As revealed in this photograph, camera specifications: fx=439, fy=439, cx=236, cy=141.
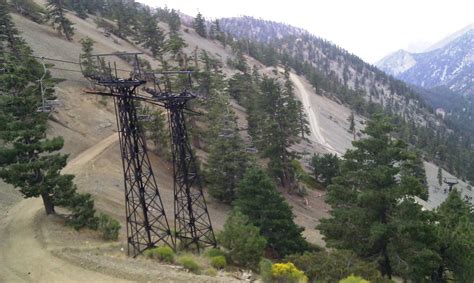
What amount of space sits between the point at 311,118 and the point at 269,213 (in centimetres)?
9007

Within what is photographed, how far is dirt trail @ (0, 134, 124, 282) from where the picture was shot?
66.0ft

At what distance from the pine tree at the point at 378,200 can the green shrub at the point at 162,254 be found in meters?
11.7

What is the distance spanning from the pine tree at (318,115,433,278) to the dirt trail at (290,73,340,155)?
60.8 m

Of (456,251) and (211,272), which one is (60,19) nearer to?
(211,272)

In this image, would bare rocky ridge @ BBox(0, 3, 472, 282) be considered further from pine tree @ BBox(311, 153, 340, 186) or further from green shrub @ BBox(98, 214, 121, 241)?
pine tree @ BBox(311, 153, 340, 186)

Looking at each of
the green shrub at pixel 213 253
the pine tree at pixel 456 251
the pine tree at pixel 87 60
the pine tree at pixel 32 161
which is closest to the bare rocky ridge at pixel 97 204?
the pine tree at pixel 32 161

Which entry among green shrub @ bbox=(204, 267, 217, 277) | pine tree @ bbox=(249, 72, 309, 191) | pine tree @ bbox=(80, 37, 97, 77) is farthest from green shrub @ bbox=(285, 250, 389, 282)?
pine tree @ bbox=(80, 37, 97, 77)

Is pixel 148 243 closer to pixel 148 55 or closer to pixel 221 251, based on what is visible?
pixel 221 251

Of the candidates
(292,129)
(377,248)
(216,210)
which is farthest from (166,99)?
(292,129)

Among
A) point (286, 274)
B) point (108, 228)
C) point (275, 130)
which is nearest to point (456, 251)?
point (286, 274)

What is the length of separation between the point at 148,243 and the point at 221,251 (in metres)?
4.17

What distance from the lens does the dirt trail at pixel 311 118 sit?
97.1 meters

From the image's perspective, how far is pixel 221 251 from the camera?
25.3 m

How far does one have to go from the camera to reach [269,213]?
32.0m
